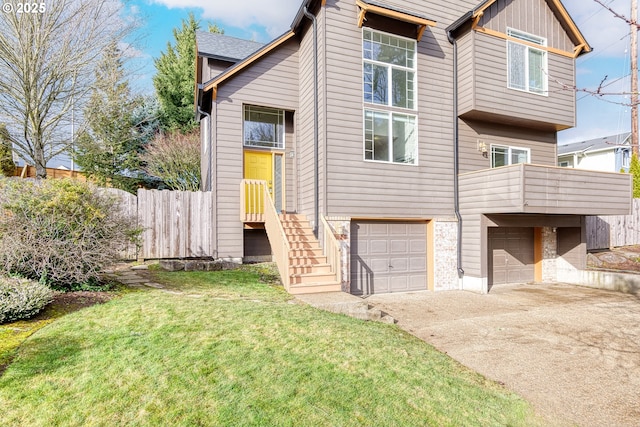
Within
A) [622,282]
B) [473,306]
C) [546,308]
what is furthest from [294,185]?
[622,282]

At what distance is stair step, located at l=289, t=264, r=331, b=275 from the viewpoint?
7387 mm

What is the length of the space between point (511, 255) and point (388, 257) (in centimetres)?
429

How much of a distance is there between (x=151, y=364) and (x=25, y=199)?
13.2ft

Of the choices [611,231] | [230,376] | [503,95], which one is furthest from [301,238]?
[611,231]

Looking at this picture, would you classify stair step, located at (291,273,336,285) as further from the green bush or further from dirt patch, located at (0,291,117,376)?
the green bush

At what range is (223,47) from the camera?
1146 centimetres

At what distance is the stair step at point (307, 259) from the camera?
7613 mm

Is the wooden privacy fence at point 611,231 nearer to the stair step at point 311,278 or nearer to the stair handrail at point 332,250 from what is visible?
the stair handrail at point 332,250

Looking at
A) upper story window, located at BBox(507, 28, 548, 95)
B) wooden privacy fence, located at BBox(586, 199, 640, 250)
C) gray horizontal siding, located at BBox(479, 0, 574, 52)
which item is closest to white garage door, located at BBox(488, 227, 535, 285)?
wooden privacy fence, located at BBox(586, 199, 640, 250)

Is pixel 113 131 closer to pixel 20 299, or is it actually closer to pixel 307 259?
pixel 307 259

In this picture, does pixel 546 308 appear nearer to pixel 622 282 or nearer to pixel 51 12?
pixel 622 282

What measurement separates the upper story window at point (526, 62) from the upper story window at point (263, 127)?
21.8 ft

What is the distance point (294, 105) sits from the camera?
10156 millimetres

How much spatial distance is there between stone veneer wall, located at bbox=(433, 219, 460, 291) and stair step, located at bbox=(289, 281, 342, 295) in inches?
137
